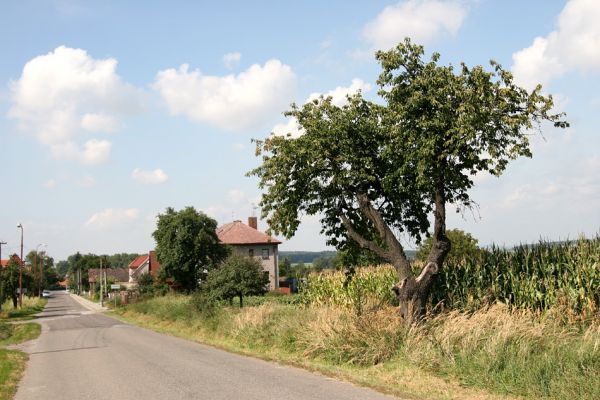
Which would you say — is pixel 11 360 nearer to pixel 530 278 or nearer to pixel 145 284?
pixel 530 278

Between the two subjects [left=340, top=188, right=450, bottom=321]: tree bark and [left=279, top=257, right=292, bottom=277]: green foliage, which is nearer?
[left=340, top=188, right=450, bottom=321]: tree bark

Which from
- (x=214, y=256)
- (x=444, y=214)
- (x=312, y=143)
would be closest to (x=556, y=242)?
(x=444, y=214)

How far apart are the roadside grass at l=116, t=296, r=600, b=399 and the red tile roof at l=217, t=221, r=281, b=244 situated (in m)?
55.8

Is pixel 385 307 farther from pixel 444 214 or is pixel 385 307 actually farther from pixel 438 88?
pixel 438 88

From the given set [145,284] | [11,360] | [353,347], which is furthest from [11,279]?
[353,347]

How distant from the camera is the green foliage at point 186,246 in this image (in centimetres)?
5150

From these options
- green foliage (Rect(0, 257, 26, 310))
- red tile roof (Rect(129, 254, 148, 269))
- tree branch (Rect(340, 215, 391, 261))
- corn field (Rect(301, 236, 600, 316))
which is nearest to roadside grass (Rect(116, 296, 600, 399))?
corn field (Rect(301, 236, 600, 316))

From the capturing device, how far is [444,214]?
14.6m

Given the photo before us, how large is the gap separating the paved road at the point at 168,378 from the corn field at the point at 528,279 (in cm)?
442

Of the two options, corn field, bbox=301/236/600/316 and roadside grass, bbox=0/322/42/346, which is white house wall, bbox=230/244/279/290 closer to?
roadside grass, bbox=0/322/42/346

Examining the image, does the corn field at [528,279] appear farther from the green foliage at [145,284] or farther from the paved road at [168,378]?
the green foliage at [145,284]

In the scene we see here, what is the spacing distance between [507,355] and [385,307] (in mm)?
6605

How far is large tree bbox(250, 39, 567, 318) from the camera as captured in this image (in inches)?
514

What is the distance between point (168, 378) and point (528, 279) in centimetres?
915
